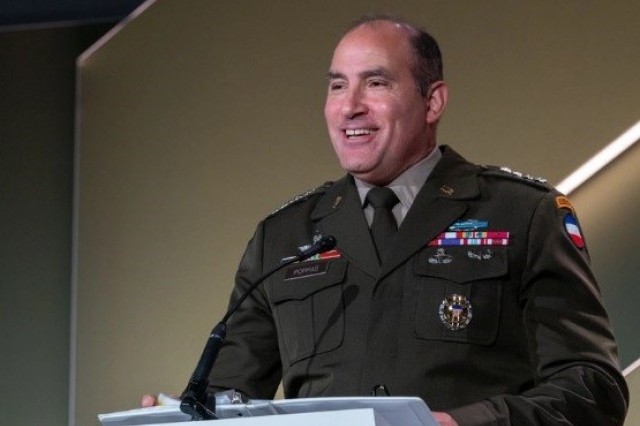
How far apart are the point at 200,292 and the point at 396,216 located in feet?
3.98

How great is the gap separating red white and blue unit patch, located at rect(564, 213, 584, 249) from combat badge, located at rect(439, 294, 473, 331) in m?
0.22

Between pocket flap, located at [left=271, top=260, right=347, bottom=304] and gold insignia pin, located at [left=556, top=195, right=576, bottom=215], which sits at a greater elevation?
gold insignia pin, located at [left=556, top=195, right=576, bottom=215]

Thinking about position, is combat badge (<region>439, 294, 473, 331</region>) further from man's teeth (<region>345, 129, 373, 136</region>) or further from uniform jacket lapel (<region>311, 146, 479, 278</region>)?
man's teeth (<region>345, 129, 373, 136</region>)

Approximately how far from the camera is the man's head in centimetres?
237

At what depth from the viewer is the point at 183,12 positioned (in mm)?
3604

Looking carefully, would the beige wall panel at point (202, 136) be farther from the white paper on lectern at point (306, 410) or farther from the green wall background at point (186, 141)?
the white paper on lectern at point (306, 410)

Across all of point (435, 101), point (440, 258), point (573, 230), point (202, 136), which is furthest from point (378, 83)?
point (202, 136)

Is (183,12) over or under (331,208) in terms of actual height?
over

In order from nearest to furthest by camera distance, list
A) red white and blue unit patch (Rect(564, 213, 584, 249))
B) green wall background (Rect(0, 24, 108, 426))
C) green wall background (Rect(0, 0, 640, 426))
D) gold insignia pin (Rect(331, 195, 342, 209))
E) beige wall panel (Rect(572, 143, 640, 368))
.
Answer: red white and blue unit patch (Rect(564, 213, 584, 249)), gold insignia pin (Rect(331, 195, 342, 209)), beige wall panel (Rect(572, 143, 640, 368)), green wall background (Rect(0, 0, 640, 426)), green wall background (Rect(0, 24, 108, 426))

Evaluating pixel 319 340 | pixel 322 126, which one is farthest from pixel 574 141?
pixel 319 340

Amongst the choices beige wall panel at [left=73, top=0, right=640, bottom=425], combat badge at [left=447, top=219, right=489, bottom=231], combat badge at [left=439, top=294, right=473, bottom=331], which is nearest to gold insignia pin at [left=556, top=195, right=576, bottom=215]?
combat badge at [left=447, top=219, right=489, bottom=231]

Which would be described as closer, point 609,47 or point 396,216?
point 396,216

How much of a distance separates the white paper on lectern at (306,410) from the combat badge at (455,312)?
563mm

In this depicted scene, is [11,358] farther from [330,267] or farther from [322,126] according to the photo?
[330,267]
